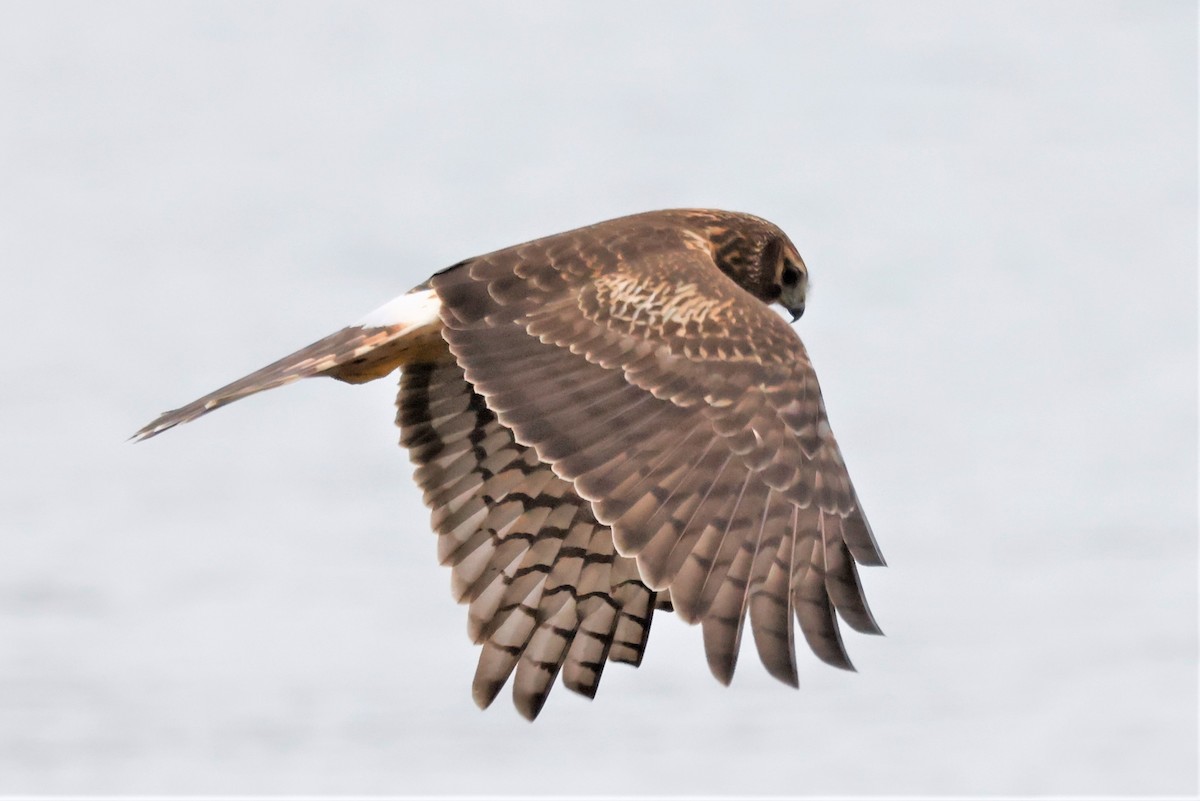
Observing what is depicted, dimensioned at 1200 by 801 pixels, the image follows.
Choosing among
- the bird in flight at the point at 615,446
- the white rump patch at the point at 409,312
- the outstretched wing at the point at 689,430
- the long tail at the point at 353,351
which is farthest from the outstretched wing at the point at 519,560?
the outstretched wing at the point at 689,430

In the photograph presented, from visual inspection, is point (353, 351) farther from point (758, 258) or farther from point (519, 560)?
point (758, 258)

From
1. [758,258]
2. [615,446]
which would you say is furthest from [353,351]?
[758,258]

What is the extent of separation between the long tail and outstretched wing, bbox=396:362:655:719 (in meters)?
0.33

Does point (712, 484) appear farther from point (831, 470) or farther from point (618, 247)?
point (618, 247)

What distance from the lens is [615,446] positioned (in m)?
5.66

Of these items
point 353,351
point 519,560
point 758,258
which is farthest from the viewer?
point 758,258

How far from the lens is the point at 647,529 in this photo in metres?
5.50

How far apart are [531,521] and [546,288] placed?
872mm

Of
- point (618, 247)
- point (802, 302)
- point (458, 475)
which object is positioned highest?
point (802, 302)

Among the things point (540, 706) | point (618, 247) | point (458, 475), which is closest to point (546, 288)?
point (618, 247)

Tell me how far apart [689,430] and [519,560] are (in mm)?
1160

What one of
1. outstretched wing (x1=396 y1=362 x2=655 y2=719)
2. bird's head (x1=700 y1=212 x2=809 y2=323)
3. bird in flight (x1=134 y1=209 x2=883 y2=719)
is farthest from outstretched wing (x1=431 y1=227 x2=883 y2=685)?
bird's head (x1=700 y1=212 x2=809 y2=323)

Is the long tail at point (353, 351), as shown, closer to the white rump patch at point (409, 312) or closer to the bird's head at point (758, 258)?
the white rump patch at point (409, 312)

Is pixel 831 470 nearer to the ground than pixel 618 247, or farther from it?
nearer to the ground
